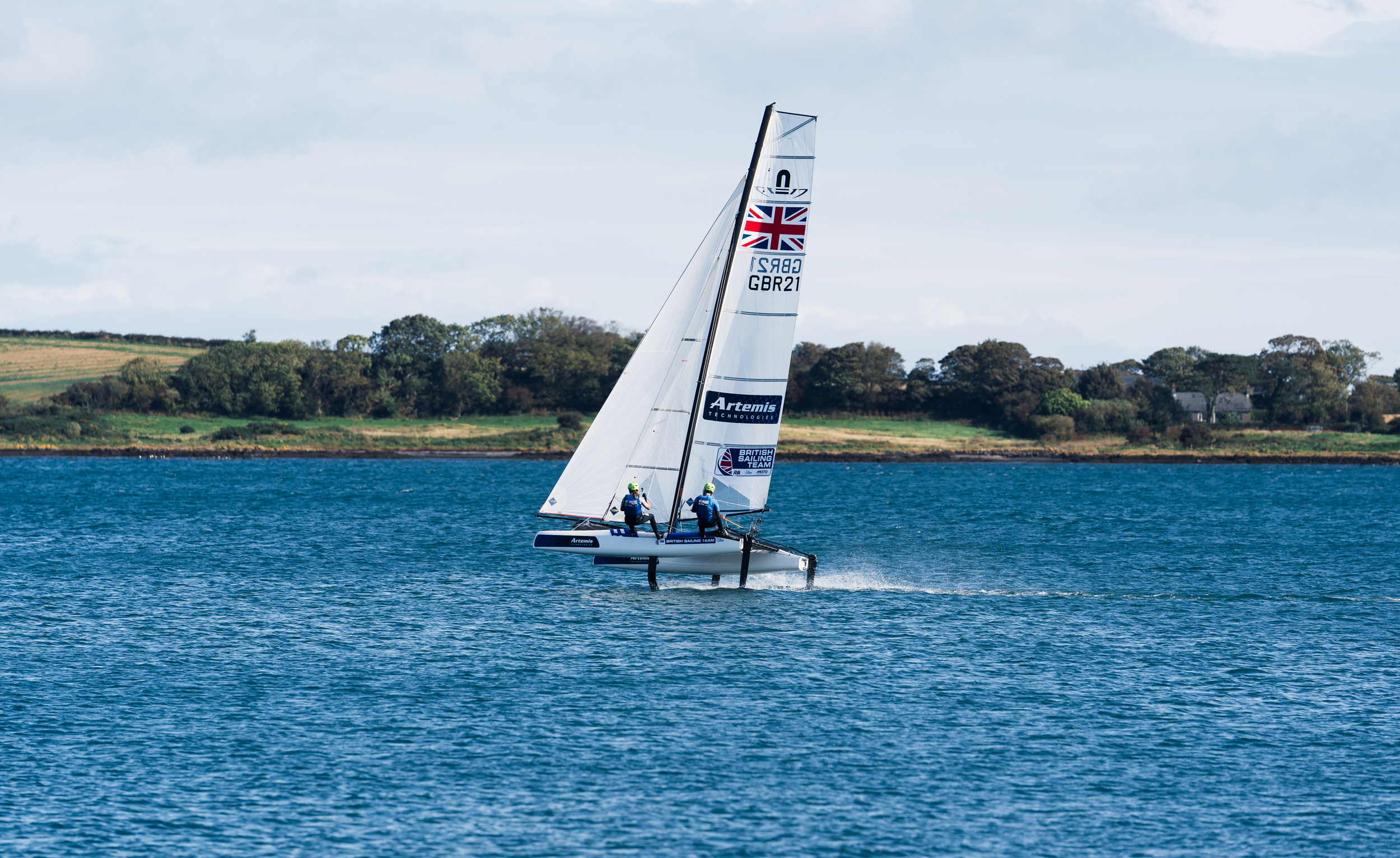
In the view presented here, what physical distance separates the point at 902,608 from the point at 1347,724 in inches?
642

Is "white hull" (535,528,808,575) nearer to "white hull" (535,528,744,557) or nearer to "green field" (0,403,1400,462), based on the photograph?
"white hull" (535,528,744,557)

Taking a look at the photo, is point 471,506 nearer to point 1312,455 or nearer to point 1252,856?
point 1252,856

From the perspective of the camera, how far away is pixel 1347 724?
89.4ft

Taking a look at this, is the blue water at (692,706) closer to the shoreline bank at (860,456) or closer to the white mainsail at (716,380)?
the white mainsail at (716,380)

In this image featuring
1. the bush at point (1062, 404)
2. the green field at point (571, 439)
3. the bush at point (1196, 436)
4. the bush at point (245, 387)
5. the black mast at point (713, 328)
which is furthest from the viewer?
the bush at point (245, 387)

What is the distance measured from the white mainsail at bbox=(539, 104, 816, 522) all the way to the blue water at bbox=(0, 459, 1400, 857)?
410 centimetres

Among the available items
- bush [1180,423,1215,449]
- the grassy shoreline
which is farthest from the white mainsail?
bush [1180,423,1215,449]

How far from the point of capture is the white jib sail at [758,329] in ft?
123

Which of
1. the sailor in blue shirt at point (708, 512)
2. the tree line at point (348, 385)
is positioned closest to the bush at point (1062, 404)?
the tree line at point (348, 385)

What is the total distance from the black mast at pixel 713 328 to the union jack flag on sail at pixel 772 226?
0.28 metres

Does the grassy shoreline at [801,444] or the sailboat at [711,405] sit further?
the grassy shoreline at [801,444]

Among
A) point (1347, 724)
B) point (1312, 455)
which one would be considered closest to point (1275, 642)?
point (1347, 724)

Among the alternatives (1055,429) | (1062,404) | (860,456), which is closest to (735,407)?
(860,456)

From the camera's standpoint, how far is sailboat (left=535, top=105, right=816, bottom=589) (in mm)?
37781
